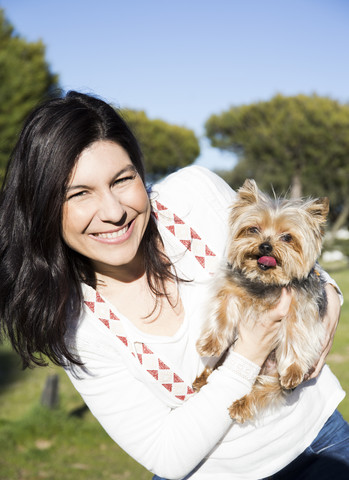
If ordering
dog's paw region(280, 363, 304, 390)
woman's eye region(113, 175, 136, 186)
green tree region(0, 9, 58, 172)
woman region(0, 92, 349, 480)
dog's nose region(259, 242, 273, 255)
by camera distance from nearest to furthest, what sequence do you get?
woman region(0, 92, 349, 480) < woman's eye region(113, 175, 136, 186) < dog's paw region(280, 363, 304, 390) < dog's nose region(259, 242, 273, 255) < green tree region(0, 9, 58, 172)

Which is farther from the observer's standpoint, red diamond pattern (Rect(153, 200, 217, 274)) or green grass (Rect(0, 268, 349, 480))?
green grass (Rect(0, 268, 349, 480))

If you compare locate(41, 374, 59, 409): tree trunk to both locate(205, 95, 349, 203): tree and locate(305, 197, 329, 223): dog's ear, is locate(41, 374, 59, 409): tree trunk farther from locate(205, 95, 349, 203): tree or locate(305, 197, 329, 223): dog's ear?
locate(205, 95, 349, 203): tree

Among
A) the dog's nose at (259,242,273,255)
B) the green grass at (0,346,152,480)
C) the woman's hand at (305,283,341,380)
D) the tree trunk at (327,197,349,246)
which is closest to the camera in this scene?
the dog's nose at (259,242,273,255)

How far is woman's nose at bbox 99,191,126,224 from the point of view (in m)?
2.48

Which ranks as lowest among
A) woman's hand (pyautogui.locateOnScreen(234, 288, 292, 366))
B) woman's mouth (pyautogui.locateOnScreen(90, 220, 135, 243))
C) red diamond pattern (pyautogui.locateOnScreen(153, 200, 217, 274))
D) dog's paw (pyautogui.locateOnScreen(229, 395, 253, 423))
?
dog's paw (pyautogui.locateOnScreen(229, 395, 253, 423))

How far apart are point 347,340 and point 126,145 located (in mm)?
8871

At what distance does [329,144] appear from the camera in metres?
37.2

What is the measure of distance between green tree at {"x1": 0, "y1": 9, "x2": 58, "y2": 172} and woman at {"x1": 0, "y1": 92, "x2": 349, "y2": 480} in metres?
18.7

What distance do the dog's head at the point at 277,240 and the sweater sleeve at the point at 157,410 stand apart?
0.63 meters

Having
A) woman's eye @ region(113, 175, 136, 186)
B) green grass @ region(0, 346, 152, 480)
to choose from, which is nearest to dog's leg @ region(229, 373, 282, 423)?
woman's eye @ region(113, 175, 136, 186)

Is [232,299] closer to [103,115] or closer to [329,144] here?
[103,115]

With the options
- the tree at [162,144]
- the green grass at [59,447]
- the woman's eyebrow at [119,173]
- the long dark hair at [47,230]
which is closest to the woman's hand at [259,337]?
the long dark hair at [47,230]

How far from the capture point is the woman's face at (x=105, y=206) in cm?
248

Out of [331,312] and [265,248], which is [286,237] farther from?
[331,312]
